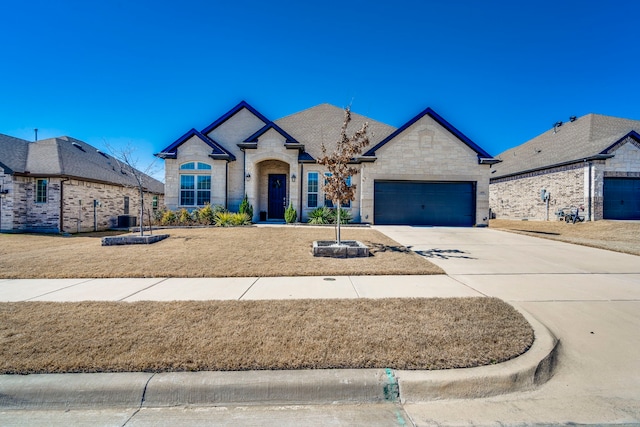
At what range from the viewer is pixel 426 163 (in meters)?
16.5

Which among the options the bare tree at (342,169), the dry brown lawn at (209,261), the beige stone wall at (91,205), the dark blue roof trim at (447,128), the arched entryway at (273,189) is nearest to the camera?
the dry brown lawn at (209,261)

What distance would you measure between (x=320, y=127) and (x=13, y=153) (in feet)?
63.9

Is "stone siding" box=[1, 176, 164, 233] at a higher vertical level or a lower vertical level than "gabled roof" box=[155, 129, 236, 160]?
lower

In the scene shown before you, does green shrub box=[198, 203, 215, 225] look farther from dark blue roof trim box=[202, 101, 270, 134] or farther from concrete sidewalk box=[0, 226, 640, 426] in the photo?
concrete sidewalk box=[0, 226, 640, 426]

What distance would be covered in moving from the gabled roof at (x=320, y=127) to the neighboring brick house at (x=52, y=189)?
10510mm

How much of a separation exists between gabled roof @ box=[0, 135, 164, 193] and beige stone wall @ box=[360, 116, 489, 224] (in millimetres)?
13215

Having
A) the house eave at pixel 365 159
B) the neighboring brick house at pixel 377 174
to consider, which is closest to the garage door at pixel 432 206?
the neighboring brick house at pixel 377 174

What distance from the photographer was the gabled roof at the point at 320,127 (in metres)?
18.7

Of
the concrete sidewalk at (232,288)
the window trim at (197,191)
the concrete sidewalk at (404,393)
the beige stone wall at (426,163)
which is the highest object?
the beige stone wall at (426,163)

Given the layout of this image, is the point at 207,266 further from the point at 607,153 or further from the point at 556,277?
the point at 607,153

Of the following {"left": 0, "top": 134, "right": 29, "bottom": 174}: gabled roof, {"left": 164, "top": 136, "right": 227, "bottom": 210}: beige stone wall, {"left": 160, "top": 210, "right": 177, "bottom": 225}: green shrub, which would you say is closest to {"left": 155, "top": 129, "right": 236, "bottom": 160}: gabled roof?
{"left": 164, "top": 136, "right": 227, "bottom": 210}: beige stone wall

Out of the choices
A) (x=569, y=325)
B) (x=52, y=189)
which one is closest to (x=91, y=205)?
(x=52, y=189)

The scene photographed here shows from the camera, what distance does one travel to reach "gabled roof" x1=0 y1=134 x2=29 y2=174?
15.9 m

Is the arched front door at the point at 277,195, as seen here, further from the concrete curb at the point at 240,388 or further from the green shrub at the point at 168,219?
the concrete curb at the point at 240,388
